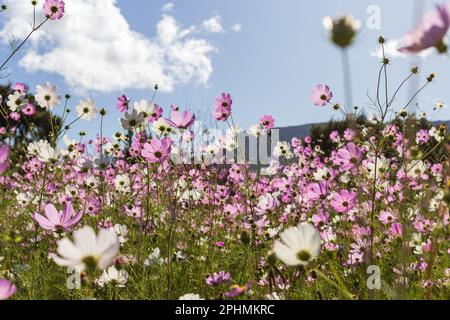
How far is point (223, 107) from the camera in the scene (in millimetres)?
1974

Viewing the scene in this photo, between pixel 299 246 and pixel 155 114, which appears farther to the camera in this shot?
pixel 155 114

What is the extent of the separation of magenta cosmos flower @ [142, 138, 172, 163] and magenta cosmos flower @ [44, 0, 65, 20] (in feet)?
4.00

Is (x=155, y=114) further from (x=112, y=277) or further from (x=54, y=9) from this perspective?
(x=54, y=9)

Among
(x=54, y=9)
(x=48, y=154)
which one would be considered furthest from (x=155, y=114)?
(x=54, y=9)

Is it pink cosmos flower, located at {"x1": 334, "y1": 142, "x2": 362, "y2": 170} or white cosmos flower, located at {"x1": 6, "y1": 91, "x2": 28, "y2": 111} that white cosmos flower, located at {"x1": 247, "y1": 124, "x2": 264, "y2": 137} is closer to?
pink cosmos flower, located at {"x1": 334, "y1": 142, "x2": 362, "y2": 170}

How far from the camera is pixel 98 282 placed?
1432 mm

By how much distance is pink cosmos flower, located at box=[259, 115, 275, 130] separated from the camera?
93.7 inches

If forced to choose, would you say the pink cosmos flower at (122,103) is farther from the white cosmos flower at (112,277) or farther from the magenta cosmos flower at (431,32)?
the magenta cosmos flower at (431,32)

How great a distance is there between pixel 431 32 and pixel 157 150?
1.00 m

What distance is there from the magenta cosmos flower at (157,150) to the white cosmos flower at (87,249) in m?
0.81

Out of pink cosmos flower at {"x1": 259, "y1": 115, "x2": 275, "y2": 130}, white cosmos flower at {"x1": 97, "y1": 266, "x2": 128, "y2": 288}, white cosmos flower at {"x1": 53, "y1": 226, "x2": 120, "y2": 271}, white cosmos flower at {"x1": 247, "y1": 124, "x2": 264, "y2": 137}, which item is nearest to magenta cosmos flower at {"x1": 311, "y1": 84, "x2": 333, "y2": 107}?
pink cosmos flower at {"x1": 259, "y1": 115, "x2": 275, "y2": 130}
